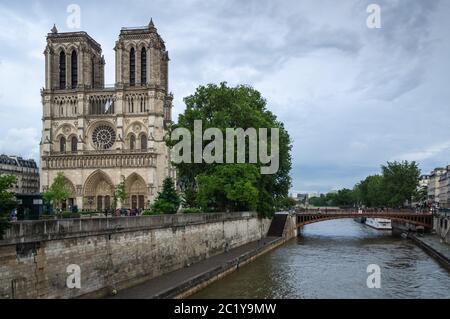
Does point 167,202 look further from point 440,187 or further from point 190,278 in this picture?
point 440,187

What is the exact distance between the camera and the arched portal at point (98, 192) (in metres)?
80.8

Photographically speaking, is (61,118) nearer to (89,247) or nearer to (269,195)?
(269,195)

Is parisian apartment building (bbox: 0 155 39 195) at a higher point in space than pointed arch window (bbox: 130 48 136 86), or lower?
lower

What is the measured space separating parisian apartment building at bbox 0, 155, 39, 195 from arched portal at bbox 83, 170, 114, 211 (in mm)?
23601

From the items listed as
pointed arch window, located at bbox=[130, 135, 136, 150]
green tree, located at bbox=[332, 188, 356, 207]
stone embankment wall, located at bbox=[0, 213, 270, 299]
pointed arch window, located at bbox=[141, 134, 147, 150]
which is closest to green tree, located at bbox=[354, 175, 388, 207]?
green tree, located at bbox=[332, 188, 356, 207]

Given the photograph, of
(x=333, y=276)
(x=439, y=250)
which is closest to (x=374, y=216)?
(x=439, y=250)

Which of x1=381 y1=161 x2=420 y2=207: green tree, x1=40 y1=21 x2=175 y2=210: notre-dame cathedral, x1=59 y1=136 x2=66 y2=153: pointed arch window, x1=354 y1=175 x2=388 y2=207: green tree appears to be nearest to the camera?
x1=40 y1=21 x2=175 y2=210: notre-dame cathedral

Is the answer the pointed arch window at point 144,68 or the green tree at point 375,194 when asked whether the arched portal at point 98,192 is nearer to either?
the pointed arch window at point 144,68

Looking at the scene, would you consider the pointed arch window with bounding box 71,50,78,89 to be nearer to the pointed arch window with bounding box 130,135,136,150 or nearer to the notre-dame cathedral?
the notre-dame cathedral

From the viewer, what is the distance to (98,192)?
271 feet

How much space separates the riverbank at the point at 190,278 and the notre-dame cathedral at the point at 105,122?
133 feet

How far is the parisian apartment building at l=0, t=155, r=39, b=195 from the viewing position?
100363 mm
